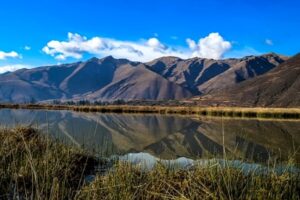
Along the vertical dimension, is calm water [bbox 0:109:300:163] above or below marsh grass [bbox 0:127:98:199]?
below

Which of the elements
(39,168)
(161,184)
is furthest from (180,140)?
(161,184)

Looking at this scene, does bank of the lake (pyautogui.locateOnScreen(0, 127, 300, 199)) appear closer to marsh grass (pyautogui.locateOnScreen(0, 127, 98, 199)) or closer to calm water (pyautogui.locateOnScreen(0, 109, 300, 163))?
marsh grass (pyautogui.locateOnScreen(0, 127, 98, 199))

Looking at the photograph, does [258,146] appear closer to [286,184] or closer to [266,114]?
[286,184]

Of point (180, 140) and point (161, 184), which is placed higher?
point (161, 184)

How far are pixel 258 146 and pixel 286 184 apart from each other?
15947 millimetres

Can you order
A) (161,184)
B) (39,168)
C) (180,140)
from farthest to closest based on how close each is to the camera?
(180,140) < (39,168) < (161,184)

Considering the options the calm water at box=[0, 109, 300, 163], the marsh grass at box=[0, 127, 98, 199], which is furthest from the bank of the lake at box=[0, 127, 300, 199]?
the calm water at box=[0, 109, 300, 163]

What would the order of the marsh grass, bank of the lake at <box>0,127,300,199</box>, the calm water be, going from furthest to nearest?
the calm water
the marsh grass
bank of the lake at <box>0,127,300,199</box>

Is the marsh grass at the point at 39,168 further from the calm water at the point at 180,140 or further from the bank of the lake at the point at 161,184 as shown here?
the calm water at the point at 180,140

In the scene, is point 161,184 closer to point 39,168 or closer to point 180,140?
point 39,168

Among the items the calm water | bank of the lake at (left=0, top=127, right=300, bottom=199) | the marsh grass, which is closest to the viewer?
bank of the lake at (left=0, top=127, right=300, bottom=199)

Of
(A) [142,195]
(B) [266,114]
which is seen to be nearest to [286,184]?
(A) [142,195]

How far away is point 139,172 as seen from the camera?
371 inches

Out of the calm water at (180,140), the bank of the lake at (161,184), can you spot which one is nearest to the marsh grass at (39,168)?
the bank of the lake at (161,184)
